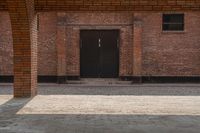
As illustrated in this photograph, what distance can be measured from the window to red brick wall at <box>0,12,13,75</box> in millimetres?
8825

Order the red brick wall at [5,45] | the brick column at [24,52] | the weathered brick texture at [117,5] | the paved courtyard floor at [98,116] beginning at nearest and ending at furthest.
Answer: the paved courtyard floor at [98,116]
the brick column at [24,52]
the weathered brick texture at [117,5]
the red brick wall at [5,45]

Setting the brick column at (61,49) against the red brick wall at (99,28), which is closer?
the brick column at (61,49)

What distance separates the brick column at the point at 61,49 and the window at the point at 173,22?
5791 mm

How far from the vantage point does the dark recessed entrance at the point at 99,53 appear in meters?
24.8

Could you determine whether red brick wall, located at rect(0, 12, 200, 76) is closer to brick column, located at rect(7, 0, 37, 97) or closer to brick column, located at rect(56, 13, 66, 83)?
brick column, located at rect(56, 13, 66, 83)

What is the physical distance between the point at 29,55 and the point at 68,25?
955 cm

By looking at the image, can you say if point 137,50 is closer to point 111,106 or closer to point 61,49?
point 61,49

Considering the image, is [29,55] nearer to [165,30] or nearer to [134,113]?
[134,113]

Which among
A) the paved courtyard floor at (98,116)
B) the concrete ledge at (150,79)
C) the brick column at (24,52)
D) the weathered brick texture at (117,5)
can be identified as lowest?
the paved courtyard floor at (98,116)

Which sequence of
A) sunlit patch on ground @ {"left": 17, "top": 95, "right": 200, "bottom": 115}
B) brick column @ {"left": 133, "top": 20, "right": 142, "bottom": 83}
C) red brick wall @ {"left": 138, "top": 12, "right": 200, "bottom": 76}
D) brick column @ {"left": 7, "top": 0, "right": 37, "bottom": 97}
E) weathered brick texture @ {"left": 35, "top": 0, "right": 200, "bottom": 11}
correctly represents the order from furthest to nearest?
1. red brick wall @ {"left": 138, "top": 12, "right": 200, "bottom": 76}
2. brick column @ {"left": 133, "top": 20, "right": 142, "bottom": 83}
3. weathered brick texture @ {"left": 35, "top": 0, "right": 200, "bottom": 11}
4. brick column @ {"left": 7, "top": 0, "right": 37, "bottom": 97}
5. sunlit patch on ground @ {"left": 17, "top": 95, "right": 200, "bottom": 115}

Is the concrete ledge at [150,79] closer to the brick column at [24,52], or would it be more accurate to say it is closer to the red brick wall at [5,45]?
the red brick wall at [5,45]

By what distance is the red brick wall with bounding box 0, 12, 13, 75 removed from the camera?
79.4ft

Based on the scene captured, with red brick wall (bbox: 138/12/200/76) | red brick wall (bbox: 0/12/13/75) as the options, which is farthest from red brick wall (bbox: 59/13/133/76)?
red brick wall (bbox: 0/12/13/75)

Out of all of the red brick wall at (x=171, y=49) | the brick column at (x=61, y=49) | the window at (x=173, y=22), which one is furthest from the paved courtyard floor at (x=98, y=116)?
the window at (x=173, y=22)
